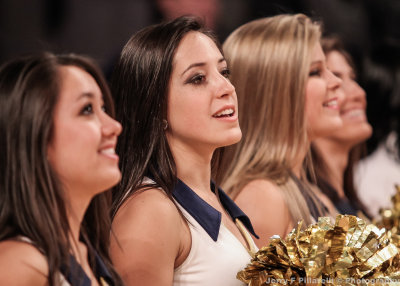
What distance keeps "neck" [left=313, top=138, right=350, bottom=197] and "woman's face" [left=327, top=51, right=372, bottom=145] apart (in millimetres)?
45

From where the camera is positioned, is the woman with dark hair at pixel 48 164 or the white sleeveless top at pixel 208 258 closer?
the woman with dark hair at pixel 48 164

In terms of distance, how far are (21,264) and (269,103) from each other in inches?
60.8

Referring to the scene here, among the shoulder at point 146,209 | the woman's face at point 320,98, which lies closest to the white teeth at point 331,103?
the woman's face at point 320,98

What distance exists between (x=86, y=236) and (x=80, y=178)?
0.23 meters

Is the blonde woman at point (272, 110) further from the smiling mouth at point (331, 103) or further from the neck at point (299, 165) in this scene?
the smiling mouth at point (331, 103)

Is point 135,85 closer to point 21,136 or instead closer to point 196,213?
point 196,213

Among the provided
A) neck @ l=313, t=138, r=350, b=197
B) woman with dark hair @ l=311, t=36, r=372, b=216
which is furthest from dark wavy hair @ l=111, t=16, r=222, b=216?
neck @ l=313, t=138, r=350, b=197

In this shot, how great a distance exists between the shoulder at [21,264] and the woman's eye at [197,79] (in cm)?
83

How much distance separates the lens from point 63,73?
5.92ft

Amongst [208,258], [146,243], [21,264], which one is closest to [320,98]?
[208,258]

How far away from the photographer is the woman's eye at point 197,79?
7.59ft

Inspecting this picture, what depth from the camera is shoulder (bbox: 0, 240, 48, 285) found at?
1.65 metres

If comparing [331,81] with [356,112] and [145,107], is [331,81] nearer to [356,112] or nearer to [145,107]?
[356,112]

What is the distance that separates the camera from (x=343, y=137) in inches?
154
